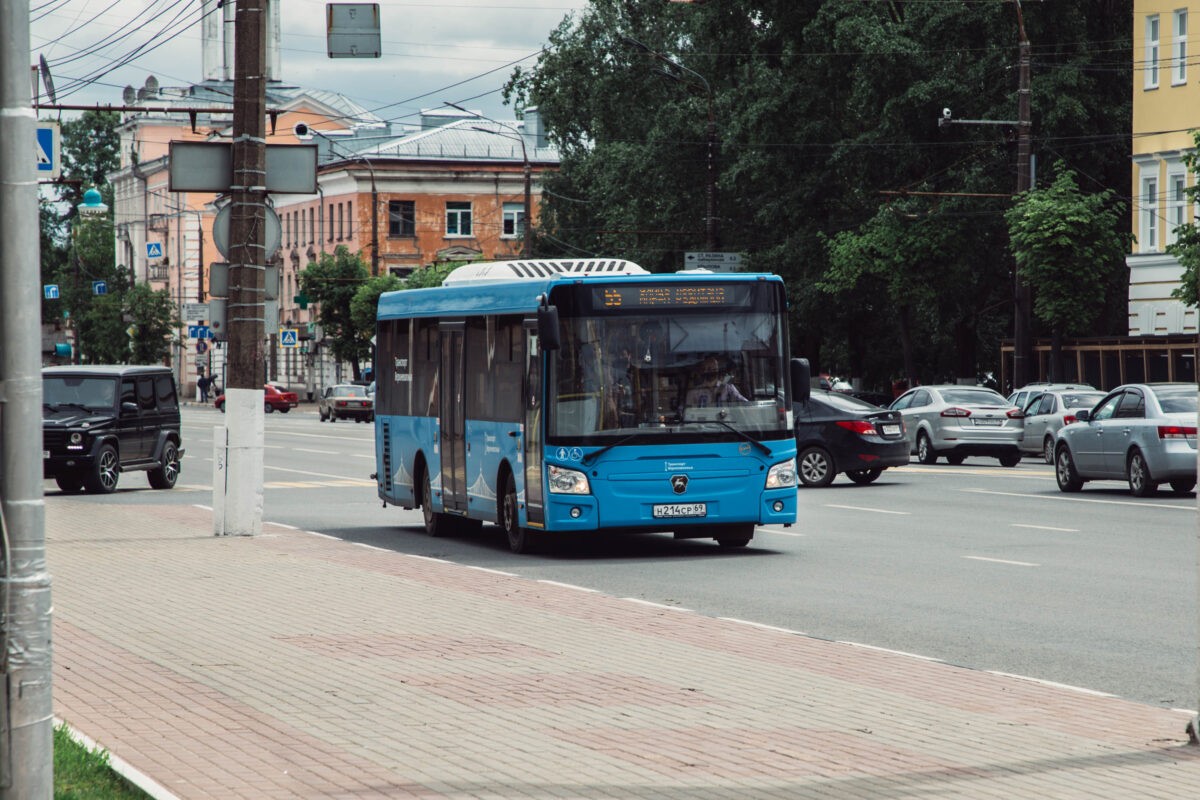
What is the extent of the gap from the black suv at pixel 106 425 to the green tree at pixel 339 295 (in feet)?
174

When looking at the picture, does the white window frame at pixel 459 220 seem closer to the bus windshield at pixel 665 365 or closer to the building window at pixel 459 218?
the building window at pixel 459 218

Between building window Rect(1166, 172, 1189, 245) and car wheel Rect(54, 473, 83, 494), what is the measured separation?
103 feet

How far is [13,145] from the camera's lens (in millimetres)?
6242

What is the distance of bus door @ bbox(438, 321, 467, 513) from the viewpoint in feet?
68.6

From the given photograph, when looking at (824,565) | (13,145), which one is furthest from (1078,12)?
(13,145)

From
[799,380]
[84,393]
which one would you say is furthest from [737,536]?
[84,393]

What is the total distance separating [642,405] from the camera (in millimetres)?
18484

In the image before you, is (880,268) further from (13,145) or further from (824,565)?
(13,145)

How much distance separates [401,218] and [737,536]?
80.5 meters

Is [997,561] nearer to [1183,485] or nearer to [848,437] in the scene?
[1183,485]

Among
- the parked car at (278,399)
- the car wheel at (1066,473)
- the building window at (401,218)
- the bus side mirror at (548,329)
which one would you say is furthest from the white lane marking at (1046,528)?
the building window at (401,218)

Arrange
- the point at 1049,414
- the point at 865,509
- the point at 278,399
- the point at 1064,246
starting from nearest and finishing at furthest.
→ the point at 865,509
the point at 1049,414
the point at 1064,246
the point at 278,399

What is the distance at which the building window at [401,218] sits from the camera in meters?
98.6

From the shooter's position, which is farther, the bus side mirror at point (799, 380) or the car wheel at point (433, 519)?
the car wheel at point (433, 519)
